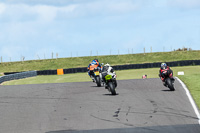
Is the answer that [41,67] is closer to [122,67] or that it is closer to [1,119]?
[122,67]

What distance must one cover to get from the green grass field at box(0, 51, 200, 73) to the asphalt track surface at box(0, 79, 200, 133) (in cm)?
6064

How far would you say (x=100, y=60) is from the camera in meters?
82.2

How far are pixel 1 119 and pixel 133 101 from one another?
18.1ft

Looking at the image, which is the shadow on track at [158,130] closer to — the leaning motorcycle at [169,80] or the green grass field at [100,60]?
the leaning motorcycle at [169,80]

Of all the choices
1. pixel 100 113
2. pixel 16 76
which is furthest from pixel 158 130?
pixel 16 76

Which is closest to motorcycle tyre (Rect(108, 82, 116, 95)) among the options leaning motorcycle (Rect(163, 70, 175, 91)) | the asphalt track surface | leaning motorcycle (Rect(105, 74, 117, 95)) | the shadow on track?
leaning motorcycle (Rect(105, 74, 117, 95))

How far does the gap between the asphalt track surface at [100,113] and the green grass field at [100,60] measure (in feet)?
199

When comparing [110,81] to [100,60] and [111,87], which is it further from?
[100,60]

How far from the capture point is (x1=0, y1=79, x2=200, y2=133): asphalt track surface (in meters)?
10.9

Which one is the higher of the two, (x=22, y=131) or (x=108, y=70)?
(x=108, y=70)

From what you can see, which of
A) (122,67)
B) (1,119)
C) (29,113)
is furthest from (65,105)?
(122,67)

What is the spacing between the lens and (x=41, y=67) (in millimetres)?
80188

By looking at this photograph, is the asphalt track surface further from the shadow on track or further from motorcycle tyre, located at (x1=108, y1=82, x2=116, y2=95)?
motorcycle tyre, located at (x1=108, y1=82, x2=116, y2=95)

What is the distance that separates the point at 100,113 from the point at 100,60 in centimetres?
6879
